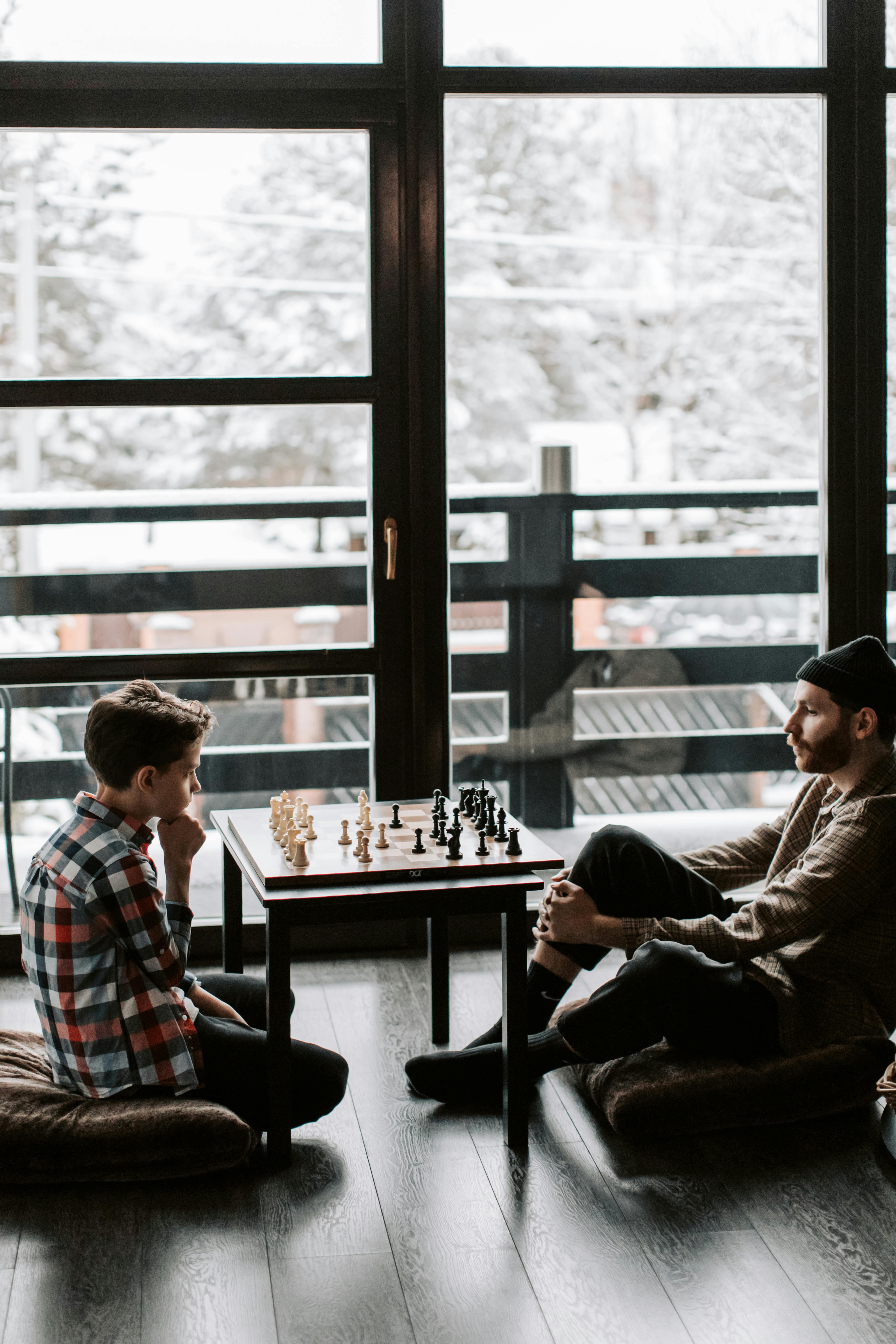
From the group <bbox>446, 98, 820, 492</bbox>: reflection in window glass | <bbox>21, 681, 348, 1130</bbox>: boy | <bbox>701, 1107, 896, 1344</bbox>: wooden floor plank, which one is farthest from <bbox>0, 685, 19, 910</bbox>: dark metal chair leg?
<bbox>701, 1107, 896, 1344</bbox>: wooden floor plank

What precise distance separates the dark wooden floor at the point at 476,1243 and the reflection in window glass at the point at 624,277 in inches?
74.0

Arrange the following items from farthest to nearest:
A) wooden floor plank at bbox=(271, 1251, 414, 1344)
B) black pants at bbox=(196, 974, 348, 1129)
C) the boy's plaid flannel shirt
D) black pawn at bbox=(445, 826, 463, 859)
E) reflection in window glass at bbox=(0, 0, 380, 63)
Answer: reflection in window glass at bbox=(0, 0, 380, 63), black pawn at bbox=(445, 826, 463, 859), black pants at bbox=(196, 974, 348, 1129), the boy's plaid flannel shirt, wooden floor plank at bbox=(271, 1251, 414, 1344)

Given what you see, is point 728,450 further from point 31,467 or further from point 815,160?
point 31,467

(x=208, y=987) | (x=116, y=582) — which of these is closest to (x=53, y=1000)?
(x=208, y=987)

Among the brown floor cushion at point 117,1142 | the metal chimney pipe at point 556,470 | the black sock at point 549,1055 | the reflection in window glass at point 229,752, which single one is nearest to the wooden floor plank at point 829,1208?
the black sock at point 549,1055

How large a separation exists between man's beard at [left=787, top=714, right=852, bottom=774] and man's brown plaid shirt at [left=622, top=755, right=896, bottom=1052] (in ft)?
0.19

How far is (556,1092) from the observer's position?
2752mm

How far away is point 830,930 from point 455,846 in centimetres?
73

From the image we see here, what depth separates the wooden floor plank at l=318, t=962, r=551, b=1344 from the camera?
1.96 m

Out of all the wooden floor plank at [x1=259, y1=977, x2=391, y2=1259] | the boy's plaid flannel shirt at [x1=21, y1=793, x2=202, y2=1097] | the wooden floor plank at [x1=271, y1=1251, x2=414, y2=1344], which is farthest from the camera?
the boy's plaid flannel shirt at [x1=21, y1=793, x2=202, y2=1097]

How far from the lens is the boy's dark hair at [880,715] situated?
258 cm

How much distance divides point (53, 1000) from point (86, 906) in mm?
194

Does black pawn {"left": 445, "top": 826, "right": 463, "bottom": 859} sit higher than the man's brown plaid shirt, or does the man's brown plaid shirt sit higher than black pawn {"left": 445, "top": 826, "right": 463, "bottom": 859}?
black pawn {"left": 445, "top": 826, "right": 463, "bottom": 859}

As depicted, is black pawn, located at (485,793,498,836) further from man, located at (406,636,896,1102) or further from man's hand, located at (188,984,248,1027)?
man's hand, located at (188,984,248,1027)
